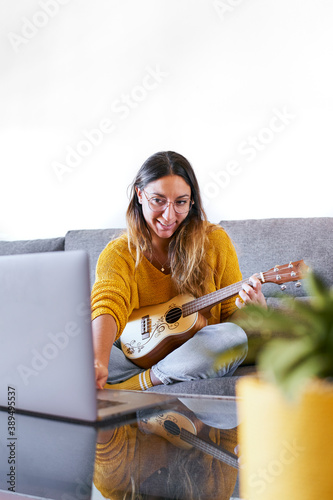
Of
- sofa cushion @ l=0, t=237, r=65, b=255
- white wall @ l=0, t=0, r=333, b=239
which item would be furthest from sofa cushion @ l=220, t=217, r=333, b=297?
sofa cushion @ l=0, t=237, r=65, b=255

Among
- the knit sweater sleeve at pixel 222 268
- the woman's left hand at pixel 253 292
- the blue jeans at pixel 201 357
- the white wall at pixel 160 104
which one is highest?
the white wall at pixel 160 104

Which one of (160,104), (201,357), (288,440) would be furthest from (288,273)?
(160,104)

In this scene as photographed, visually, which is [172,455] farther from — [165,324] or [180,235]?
[180,235]

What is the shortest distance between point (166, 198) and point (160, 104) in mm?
1002

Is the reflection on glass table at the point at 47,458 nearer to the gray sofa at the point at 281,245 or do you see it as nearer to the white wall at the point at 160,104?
the gray sofa at the point at 281,245

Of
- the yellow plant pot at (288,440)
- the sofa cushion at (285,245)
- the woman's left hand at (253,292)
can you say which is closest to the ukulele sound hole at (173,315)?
the woman's left hand at (253,292)

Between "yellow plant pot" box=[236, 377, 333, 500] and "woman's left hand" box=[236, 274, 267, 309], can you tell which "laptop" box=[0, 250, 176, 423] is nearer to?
"yellow plant pot" box=[236, 377, 333, 500]

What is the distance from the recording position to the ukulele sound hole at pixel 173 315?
5.52ft

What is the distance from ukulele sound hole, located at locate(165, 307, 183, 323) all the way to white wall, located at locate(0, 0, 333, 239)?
0.82m

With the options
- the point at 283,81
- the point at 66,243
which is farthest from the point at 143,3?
the point at 66,243

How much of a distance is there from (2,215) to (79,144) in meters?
Result: 0.60

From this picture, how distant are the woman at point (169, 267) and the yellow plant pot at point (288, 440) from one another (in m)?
1.01

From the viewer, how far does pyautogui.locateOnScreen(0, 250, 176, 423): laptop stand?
82cm

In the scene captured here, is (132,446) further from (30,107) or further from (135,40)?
(30,107)
